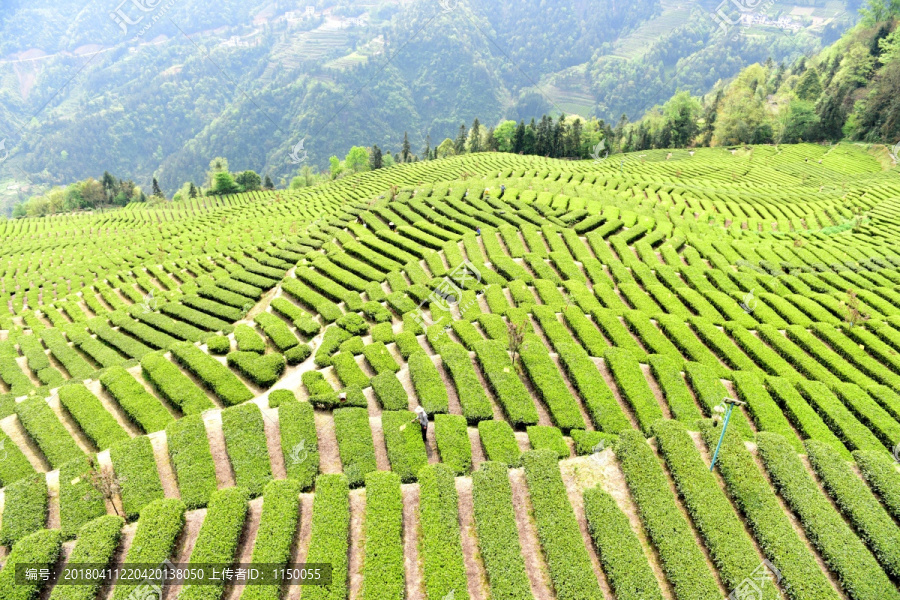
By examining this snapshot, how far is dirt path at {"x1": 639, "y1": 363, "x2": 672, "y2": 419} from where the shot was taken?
17.0m

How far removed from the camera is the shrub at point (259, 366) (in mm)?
19922

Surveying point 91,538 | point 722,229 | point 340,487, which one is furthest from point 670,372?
point 722,229

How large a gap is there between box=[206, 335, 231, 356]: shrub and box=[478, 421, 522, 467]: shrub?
13987mm

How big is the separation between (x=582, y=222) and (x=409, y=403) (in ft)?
71.1

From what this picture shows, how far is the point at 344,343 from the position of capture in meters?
21.5

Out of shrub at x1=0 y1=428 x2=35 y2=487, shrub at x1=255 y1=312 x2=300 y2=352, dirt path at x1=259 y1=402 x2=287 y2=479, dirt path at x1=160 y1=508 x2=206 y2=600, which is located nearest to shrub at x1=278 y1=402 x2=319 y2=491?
dirt path at x1=259 y1=402 x2=287 y2=479

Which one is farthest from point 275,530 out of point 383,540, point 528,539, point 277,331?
point 277,331

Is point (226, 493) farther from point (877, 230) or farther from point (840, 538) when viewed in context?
point (877, 230)

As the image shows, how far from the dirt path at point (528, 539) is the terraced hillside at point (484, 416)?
0.07 meters

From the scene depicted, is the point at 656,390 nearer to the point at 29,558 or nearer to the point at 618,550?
the point at 618,550

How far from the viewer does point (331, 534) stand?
11992 millimetres

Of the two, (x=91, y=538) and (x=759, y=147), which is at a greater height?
(x=91, y=538)

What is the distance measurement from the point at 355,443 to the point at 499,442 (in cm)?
507

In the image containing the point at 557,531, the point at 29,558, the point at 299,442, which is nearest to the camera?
the point at 29,558
